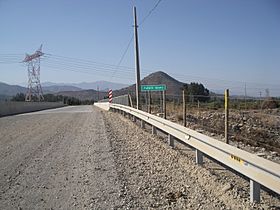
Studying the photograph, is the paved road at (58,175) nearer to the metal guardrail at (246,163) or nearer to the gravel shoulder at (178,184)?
the gravel shoulder at (178,184)

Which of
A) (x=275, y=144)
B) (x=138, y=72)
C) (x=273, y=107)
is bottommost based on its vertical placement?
(x=275, y=144)

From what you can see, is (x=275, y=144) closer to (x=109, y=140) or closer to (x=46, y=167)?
(x=109, y=140)

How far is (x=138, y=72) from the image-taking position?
789 inches

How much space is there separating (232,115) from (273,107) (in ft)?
11.5

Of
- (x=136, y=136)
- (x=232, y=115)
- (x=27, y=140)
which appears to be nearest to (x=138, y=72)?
(x=232, y=115)

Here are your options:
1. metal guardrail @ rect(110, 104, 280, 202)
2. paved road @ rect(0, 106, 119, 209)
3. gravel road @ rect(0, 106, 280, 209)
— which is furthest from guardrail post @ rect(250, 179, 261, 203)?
paved road @ rect(0, 106, 119, 209)

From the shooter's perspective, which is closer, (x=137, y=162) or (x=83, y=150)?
(x=137, y=162)

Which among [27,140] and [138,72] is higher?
[138,72]

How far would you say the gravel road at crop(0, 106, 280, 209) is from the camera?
500 centimetres

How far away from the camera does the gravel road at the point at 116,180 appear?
500 cm

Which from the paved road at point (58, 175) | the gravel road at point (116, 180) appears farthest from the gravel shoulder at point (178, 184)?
the paved road at point (58, 175)

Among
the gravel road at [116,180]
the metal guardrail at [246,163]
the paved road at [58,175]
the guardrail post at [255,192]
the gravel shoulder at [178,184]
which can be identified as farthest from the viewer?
the paved road at [58,175]

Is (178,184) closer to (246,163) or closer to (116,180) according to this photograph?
(116,180)

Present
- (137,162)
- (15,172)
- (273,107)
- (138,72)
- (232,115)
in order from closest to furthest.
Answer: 1. (15,172)
2. (137,162)
3. (273,107)
4. (232,115)
5. (138,72)
